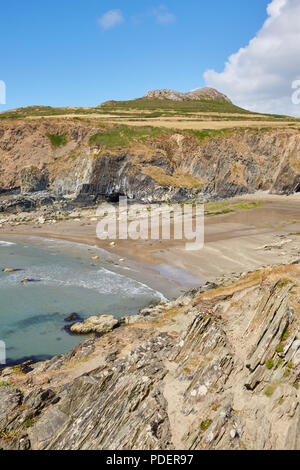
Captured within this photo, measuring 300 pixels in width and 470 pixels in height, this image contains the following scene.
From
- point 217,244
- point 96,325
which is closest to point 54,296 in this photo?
point 96,325

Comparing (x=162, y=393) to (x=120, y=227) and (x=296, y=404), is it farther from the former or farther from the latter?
(x=120, y=227)

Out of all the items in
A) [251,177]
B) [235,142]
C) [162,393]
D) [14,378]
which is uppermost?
[235,142]

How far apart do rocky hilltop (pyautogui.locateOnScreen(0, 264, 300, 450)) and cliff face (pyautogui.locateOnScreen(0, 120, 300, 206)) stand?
57722 mm

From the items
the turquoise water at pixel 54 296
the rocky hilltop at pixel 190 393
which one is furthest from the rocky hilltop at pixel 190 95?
the rocky hilltop at pixel 190 393

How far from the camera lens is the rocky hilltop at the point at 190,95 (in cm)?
16454

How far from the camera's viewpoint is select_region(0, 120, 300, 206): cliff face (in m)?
74.4

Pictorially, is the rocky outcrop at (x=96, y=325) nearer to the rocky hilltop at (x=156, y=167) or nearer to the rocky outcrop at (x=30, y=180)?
the rocky hilltop at (x=156, y=167)

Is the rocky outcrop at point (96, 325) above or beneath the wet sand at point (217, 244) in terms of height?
beneath

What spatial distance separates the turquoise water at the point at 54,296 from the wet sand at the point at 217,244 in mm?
4267

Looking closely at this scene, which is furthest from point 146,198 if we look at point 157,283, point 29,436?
point 29,436
